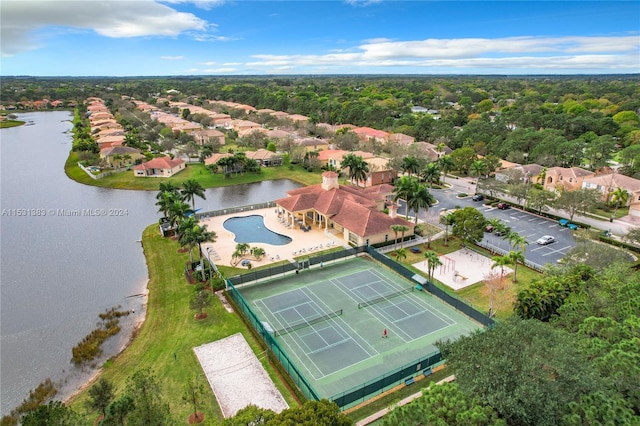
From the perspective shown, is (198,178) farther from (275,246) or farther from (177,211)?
(275,246)

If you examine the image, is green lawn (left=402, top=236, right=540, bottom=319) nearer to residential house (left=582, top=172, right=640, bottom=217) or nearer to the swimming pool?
the swimming pool

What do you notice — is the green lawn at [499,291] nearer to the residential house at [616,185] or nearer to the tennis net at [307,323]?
the tennis net at [307,323]

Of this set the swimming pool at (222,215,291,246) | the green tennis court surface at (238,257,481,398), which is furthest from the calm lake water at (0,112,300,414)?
the green tennis court surface at (238,257,481,398)

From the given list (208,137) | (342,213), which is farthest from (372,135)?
(342,213)

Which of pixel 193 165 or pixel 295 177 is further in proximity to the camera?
pixel 193 165

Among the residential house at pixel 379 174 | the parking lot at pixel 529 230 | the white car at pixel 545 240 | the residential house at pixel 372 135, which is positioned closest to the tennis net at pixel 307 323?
the parking lot at pixel 529 230

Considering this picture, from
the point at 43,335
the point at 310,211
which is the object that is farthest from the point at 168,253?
the point at 310,211

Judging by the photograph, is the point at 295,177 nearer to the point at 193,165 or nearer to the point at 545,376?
the point at 193,165
